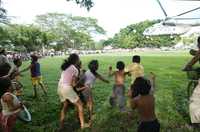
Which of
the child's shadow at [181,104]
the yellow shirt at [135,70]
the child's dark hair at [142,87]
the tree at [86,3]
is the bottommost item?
the child's shadow at [181,104]

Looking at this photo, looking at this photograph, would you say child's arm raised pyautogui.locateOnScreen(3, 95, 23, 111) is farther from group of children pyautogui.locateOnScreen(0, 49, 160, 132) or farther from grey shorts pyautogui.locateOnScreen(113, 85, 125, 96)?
grey shorts pyautogui.locateOnScreen(113, 85, 125, 96)

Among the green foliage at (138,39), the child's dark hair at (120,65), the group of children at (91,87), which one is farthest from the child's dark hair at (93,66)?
the green foliage at (138,39)

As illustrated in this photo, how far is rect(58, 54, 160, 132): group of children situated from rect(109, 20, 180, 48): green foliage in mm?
102449

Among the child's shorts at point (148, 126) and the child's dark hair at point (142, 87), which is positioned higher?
the child's dark hair at point (142, 87)

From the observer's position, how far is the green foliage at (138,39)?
11462 cm

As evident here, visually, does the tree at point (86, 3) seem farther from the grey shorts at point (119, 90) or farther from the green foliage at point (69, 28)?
the green foliage at point (69, 28)

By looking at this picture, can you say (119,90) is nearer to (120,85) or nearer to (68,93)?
(120,85)

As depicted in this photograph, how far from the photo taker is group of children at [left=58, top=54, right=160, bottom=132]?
5500mm

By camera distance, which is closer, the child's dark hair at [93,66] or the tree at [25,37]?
the child's dark hair at [93,66]

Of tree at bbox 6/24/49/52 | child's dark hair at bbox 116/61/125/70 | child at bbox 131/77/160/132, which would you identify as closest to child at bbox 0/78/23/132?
child at bbox 131/77/160/132

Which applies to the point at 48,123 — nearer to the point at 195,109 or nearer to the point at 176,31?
the point at 195,109

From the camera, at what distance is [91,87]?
8789 mm

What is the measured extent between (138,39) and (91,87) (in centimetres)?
11204

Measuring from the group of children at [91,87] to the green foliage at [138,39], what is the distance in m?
102
